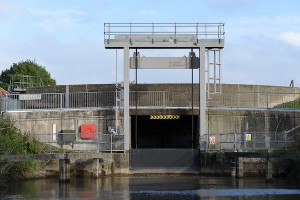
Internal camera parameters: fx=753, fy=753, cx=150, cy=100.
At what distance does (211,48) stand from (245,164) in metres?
7.28

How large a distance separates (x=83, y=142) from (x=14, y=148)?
6.41 metres

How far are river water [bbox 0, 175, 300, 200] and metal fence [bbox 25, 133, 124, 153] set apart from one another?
308 centimetres

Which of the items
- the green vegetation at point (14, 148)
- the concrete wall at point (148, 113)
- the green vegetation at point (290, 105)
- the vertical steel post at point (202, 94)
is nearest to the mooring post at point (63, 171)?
the green vegetation at point (14, 148)

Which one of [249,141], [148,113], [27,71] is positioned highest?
[27,71]

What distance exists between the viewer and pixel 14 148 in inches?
1463

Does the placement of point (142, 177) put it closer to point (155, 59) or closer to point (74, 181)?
point (74, 181)

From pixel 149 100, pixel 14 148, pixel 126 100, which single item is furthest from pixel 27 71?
pixel 14 148

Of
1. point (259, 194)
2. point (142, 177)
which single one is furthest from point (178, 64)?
point (259, 194)

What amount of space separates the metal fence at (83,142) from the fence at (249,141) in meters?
5.07

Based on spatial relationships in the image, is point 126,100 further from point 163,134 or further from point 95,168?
point 163,134

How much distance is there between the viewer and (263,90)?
4866 centimetres

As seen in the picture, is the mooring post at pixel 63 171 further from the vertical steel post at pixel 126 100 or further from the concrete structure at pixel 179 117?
the vertical steel post at pixel 126 100

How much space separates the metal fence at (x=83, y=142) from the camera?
140 feet

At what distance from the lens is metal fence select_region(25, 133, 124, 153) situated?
42688mm
